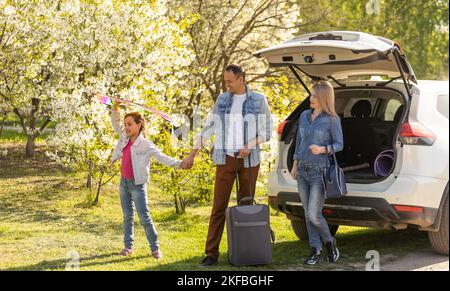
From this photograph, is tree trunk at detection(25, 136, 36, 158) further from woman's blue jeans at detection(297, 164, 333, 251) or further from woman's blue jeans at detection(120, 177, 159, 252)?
woman's blue jeans at detection(297, 164, 333, 251)

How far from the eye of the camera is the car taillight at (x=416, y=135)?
6910mm

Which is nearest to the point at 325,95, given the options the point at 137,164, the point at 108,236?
the point at 137,164

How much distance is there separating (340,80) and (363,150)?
0.81m

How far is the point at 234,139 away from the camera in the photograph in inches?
278

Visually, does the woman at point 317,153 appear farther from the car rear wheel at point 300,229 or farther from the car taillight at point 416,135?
the car rear wheel at point 300,229

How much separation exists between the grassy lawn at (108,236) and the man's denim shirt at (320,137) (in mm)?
987

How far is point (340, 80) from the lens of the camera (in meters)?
8.37

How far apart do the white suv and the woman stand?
0.30 meters

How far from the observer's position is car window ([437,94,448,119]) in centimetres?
723

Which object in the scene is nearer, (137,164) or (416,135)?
(416,135)

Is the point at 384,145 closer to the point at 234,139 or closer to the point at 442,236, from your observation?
the point at 442,236

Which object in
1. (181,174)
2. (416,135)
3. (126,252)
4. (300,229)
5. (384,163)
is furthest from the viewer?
(181,174)

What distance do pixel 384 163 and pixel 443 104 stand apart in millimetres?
869
